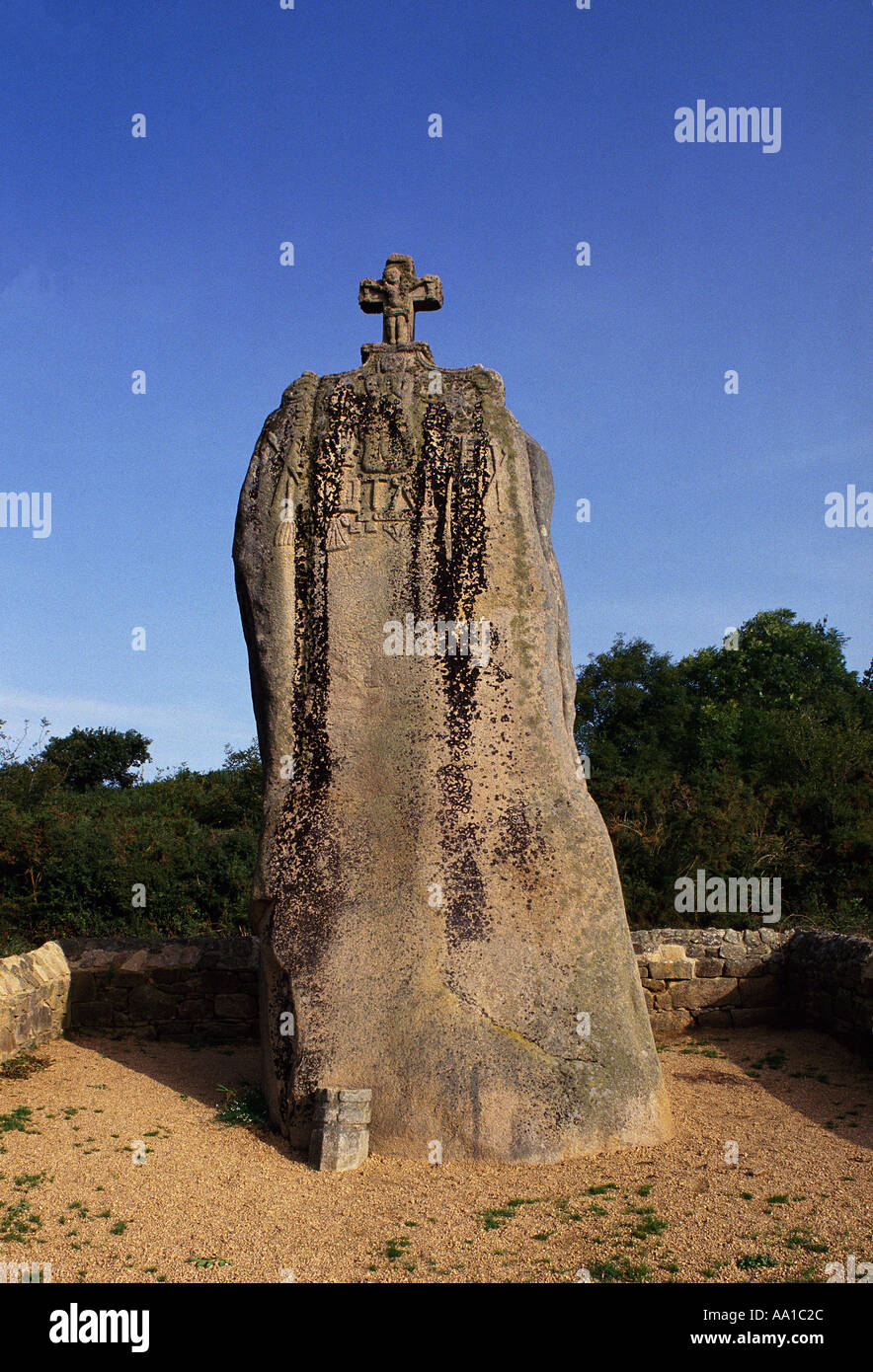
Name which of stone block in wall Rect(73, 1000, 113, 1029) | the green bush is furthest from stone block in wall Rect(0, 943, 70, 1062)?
the green bush

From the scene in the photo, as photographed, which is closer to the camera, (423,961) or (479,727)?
(423,961)

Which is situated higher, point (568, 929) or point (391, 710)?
point (391, 710)

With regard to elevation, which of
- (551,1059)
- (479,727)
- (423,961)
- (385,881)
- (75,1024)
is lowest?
(75,1024)

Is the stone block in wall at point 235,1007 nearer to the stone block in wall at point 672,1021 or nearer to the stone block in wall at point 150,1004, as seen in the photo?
the stone block in wall at point 150,1004

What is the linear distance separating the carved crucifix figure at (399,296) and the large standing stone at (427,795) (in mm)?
437

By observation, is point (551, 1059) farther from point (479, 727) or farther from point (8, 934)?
point (8, 934)

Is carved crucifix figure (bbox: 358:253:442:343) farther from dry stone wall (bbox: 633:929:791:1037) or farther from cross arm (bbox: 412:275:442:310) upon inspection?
dry stone wall (bbox: 633:929:791:1037)

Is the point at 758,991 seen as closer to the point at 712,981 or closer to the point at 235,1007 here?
the point at 712,981

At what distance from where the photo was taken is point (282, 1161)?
15.8ft

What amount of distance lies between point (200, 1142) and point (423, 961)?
1.53 m

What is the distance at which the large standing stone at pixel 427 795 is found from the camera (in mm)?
4875

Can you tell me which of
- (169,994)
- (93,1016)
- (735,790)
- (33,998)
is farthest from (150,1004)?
(735,790)

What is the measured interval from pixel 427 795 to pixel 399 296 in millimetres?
3488
